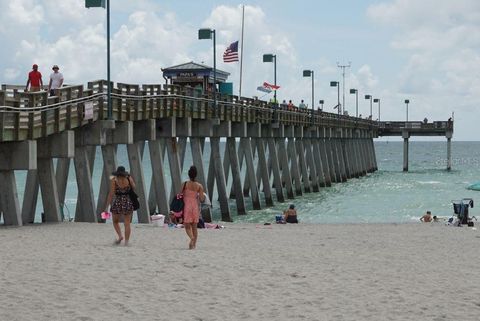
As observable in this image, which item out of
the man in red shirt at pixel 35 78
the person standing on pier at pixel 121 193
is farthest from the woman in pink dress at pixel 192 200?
the man in red shirt at pixel 35 78

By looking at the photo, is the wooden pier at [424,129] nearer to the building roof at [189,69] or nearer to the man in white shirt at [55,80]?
the building roof at [189,69]

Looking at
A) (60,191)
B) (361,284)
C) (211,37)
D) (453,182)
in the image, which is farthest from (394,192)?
(361,284)

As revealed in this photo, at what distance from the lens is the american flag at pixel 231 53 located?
41.1 meters

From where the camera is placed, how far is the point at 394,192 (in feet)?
193

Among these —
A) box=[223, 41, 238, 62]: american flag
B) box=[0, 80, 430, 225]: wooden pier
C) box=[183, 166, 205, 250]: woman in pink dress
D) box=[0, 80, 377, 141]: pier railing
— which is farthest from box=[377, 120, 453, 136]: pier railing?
box=[183, 166, 205, 250]: woman in pink dress

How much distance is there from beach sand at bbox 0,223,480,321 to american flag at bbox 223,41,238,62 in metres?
24.3

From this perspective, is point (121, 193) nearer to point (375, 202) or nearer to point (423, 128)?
point (375, 202)

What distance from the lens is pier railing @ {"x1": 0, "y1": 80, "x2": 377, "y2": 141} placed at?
730 inches

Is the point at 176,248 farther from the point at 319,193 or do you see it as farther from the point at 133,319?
the point at 319,193

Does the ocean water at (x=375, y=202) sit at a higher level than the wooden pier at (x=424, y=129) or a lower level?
lower

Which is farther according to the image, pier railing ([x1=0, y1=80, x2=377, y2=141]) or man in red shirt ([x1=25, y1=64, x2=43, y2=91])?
man in red shirt ([x1=25, y1=64, x2=43, y2=91])

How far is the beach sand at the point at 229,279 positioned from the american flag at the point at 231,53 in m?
24.3

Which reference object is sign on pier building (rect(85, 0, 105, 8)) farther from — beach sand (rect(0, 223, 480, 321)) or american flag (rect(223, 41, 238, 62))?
american flag (rect(223, 41, 238, 62))

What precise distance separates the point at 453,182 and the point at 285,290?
216 ft
